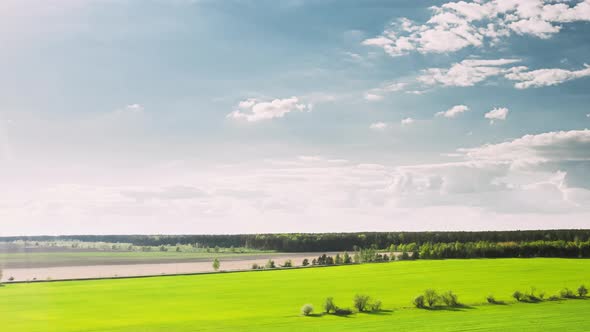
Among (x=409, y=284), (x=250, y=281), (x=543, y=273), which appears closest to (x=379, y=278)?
(x=409, y=284)

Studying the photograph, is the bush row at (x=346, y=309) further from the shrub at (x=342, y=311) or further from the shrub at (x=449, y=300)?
the shrub at (x=449, y=300)

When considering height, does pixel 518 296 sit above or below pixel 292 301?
above

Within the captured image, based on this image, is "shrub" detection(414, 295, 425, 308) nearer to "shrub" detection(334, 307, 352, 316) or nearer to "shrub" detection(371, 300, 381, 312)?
"shrub" detection(371, 300, 381, 312)

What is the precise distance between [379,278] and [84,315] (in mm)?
51269

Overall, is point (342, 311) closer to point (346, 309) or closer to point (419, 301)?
point (346, 309)

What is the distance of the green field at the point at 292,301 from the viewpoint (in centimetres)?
5153

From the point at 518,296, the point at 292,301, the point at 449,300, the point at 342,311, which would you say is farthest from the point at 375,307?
the point at 518,296

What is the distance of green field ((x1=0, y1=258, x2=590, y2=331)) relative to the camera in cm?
5153

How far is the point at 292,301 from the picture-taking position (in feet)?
230

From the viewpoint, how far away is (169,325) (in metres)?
53.0

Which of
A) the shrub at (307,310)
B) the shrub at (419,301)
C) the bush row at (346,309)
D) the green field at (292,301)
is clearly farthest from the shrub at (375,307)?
the shrub at (307,310)

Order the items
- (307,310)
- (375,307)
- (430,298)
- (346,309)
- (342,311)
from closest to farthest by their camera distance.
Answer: (307,310) < (342,311) < (346,309) < (375,307) < (430,298)

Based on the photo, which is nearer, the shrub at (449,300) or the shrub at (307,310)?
the shrub at (307,310)

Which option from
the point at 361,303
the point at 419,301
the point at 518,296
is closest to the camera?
the point at 361,303
